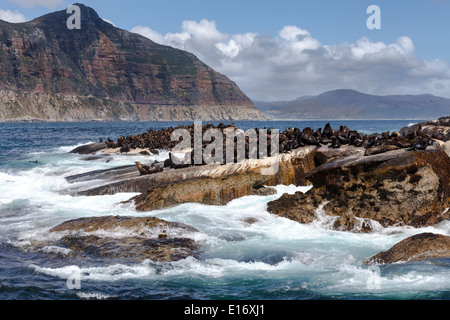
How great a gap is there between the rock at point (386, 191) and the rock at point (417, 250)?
100 inches

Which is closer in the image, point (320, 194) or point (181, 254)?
point (181, 254)

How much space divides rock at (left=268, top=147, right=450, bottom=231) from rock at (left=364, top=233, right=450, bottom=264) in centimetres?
254

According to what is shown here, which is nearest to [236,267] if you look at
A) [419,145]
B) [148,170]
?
[419,145]

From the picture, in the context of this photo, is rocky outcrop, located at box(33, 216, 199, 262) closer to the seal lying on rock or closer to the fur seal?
the seal lying on rock

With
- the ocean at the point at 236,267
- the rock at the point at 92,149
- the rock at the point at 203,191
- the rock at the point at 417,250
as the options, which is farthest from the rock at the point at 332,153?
the rock at the point at 92,149

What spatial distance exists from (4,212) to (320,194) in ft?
32.2

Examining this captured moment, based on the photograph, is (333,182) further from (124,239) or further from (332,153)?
(124,239)

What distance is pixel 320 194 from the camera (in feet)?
40.0

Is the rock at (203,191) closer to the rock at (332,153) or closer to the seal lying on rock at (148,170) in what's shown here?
the seal lying on rock at (148,170)

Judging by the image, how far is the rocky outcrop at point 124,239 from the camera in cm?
869

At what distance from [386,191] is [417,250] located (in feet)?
10.8

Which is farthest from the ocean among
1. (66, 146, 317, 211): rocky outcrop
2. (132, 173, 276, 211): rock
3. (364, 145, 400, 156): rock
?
(364, 145, 400, 156): rock
